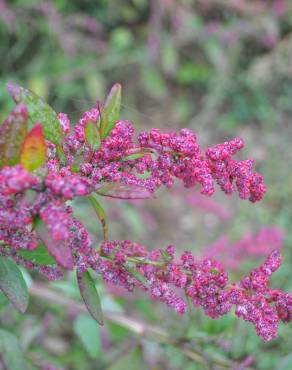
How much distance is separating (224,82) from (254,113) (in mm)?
335

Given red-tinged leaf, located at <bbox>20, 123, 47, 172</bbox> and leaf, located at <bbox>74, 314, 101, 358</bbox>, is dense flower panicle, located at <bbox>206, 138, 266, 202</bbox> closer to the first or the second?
red-tinged leaf, located at <bbox>20, 123, 47, 172</bbox>

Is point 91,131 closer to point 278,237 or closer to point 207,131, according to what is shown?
point 278,237

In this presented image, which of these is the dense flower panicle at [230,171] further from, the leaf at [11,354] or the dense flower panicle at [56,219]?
the leaf at [11,354]

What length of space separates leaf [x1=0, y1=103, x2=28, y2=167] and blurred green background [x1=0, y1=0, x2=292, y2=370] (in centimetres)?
190

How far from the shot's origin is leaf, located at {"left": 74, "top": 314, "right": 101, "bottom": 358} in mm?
1823

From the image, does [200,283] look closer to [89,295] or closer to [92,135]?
[89,295]

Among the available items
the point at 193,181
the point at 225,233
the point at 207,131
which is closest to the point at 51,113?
the point at 193,181

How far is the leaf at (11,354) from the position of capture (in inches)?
56.7

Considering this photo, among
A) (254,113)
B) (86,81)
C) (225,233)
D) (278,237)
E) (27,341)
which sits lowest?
(27,341)

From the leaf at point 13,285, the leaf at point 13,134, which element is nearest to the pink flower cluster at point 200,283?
the leaf at point 13,285

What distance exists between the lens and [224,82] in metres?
4.46

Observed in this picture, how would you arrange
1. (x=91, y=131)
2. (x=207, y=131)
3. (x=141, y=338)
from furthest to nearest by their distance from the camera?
(x=207, y=131) < (x=141, y=338) < (x=91, y=131)

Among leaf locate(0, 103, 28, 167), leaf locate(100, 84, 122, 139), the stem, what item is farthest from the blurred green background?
leaf locate(0, 103, 28, 167)

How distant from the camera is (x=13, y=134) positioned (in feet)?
3.00
